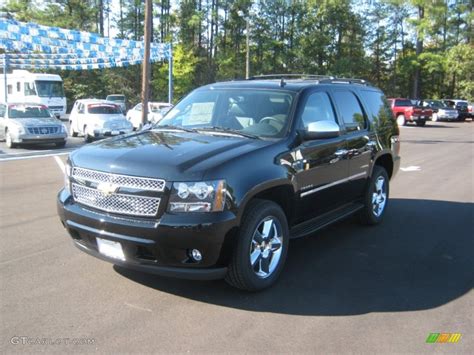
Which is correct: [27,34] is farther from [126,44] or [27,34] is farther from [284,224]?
[284,224]

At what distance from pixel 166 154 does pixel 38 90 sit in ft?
98.1

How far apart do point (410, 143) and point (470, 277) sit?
52.5 ft

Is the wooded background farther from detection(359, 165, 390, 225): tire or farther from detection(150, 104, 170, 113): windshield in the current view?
detection(359, 165, 390, 225): tire

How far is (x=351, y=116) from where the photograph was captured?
578cm

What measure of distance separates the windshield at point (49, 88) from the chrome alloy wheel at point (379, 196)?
28.7 metres

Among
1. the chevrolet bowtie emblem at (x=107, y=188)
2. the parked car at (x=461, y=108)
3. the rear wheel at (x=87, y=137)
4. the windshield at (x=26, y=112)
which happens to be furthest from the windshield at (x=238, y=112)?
the parked car at (x=461, y=108)

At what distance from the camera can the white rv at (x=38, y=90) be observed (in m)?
30.7

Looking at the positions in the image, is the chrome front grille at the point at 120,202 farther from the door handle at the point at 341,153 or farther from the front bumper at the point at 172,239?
the door handle at the point at 341,153

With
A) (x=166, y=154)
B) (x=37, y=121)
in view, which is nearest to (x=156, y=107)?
(x=37, y=121)

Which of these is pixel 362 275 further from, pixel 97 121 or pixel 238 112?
pixel 97 121

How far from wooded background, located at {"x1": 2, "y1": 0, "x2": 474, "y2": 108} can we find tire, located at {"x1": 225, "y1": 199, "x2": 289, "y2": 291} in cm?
4697

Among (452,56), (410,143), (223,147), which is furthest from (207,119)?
(452,56)

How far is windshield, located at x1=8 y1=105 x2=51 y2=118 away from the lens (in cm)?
1630

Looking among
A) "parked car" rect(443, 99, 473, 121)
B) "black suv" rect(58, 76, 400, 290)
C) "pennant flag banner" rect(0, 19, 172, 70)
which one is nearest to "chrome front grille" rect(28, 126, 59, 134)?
"pennant flag banner" rect(0, 19, 172, 70)
